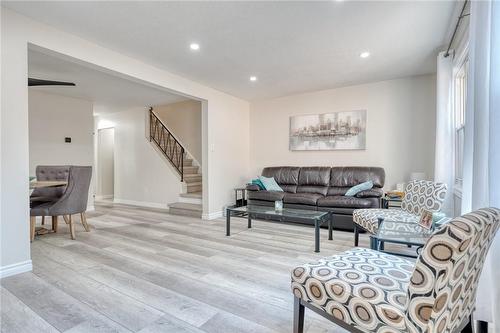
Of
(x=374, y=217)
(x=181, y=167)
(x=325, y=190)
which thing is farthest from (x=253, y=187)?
(x=374, y=217)

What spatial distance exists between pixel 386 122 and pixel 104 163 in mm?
7889

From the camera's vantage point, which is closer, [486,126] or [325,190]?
[486,126]

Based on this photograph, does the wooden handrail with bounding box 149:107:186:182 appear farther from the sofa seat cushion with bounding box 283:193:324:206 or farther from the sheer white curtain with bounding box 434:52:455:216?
the sheer white curtain with bounding box 434:52:455:216

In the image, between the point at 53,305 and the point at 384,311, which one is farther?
the point at 53,305

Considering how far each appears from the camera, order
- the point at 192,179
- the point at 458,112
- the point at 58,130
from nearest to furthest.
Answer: the point at 458,112
the point at 58,130
the point at 192,179

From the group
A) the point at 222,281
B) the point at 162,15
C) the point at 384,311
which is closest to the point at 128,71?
the point at 162,15

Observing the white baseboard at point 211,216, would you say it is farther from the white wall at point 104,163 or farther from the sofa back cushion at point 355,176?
the white wall at point 104,163

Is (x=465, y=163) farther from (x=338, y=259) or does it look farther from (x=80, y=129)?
(x=80, y=129)

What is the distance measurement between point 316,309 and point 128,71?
3.67 meters

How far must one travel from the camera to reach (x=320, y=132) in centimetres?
521

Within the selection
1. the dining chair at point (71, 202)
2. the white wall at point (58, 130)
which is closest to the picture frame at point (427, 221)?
the dining chair at point (71, 202)

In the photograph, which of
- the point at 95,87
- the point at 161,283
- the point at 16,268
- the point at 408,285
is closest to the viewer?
the point at 408,285

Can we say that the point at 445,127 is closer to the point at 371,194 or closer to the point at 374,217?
the point at 371,194

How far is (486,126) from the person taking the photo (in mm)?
1469
